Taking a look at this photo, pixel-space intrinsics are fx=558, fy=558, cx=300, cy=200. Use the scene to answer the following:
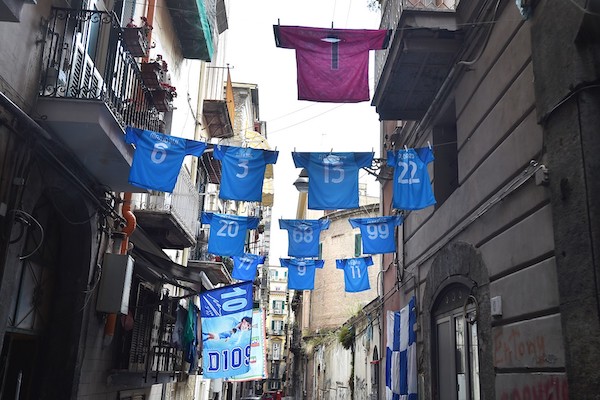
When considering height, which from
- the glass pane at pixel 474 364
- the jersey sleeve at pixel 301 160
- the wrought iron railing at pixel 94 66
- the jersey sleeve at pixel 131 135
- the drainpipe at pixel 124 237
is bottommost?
the glass pane at pixel 474 364

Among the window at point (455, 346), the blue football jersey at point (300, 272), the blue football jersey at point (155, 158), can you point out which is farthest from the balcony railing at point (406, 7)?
the blue football jersey at point (300, 272)

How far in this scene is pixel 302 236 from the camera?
13.3 metres

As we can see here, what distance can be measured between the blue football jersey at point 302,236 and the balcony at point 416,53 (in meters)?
3.73

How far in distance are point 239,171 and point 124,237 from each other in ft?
7.65

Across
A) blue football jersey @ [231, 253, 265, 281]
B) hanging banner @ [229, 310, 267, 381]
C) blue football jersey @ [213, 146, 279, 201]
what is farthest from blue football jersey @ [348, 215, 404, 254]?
blue football jersey @ [231, 253, 265, 281]

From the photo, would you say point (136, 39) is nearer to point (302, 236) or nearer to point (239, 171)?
point (239, 171)

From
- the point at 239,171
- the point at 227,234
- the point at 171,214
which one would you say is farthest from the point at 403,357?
the point at 171,214

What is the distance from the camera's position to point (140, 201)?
11.0 meters

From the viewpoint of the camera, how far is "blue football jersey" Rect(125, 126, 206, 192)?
316 inches

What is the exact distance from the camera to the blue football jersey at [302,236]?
13.2 metres

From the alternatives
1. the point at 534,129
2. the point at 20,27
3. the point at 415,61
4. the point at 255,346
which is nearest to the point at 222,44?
the point at 255,346

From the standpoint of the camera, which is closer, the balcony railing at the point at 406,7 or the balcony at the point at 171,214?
the balcony railing at the point at 406,7

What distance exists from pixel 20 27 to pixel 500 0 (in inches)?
228

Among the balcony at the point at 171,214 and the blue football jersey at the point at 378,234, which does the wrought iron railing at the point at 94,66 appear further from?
the blue football jersey at the point at 378,234
